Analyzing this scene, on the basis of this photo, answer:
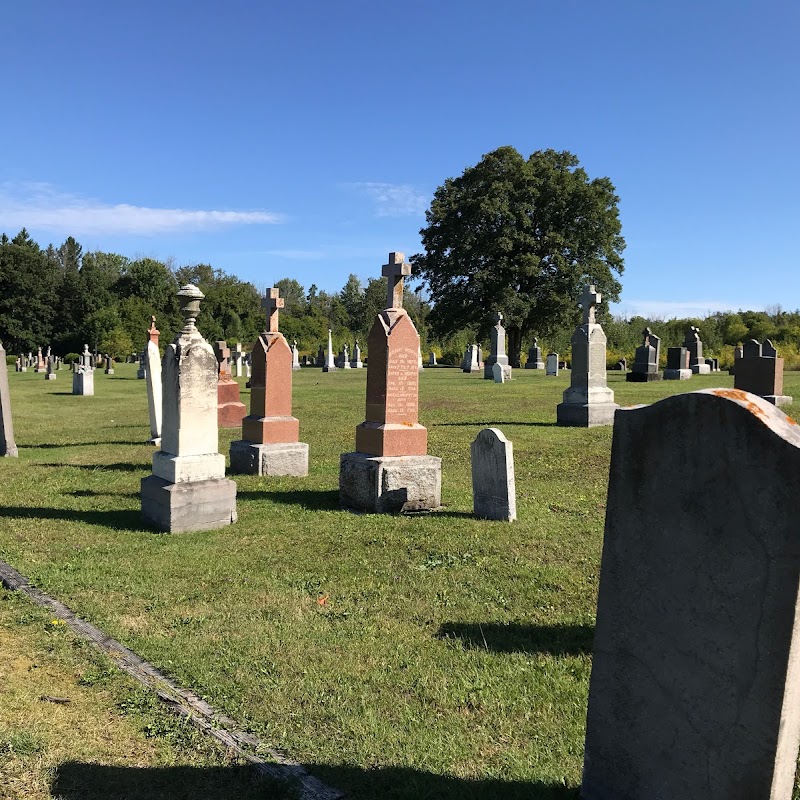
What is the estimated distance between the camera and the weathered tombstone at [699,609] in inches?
81.7

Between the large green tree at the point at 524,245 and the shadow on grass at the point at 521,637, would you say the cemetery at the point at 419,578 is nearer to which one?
the shadow on grass at the point at 521,637

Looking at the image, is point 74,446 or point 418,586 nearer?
point 418,586

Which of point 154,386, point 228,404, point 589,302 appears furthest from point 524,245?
point 154,386

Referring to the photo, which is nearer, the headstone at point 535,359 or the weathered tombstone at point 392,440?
the weathered tombstone at point 392,440

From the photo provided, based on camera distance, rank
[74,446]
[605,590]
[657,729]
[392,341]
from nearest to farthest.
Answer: [657,729] → [605,590] → [392,341] → [74,446]

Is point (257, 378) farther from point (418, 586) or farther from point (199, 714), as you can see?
point (199, 714)

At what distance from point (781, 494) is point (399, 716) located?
225 centimetres

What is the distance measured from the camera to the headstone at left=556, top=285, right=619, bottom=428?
14789 millimetres

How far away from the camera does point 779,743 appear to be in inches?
81.5

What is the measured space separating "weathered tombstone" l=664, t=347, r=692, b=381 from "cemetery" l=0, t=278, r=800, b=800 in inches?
801

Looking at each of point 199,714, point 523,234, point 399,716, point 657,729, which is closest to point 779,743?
point 657,729

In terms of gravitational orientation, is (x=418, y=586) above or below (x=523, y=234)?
below

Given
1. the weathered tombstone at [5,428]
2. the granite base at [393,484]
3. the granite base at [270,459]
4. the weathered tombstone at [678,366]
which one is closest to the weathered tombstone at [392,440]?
the granite base at [393,484]

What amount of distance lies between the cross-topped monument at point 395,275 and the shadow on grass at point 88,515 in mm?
3847
